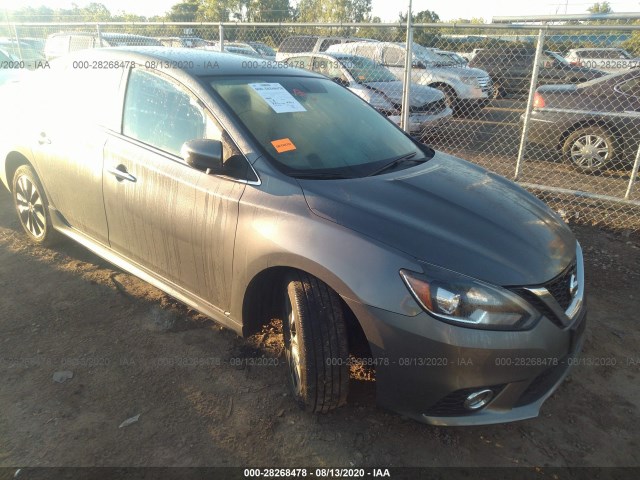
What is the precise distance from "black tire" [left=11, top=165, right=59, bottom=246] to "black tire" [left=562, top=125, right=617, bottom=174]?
22.8ft

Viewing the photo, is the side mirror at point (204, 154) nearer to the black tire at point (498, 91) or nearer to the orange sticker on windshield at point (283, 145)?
the orange sticker on windshield at point (283, 145)

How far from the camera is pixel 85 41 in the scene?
40.5 ft

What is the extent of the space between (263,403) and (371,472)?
0.70m

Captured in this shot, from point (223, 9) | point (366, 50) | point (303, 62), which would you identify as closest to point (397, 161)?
point (303, 62)

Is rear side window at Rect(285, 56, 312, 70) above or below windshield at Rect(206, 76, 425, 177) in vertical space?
above

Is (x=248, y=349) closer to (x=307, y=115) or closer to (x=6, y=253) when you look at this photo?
(x=307, y=115)

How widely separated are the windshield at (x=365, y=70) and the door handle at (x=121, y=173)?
6501mm

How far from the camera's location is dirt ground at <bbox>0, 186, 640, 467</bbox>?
2.27 metres

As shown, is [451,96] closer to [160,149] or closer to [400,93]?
→ [400,93]

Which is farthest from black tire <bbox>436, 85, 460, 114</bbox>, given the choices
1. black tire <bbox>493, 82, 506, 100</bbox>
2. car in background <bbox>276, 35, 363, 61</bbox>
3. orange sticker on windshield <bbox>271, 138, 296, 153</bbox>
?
orange sticker on windshield <bbox>271, 138, 296, 153</bbox>

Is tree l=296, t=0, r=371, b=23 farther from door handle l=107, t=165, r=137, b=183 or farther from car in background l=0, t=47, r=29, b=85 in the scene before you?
door handle l=107, t=165, r=137, b=183

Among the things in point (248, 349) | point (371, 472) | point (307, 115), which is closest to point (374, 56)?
point (307, 115)

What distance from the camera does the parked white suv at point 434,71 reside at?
36.2 ft

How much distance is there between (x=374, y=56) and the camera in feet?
35.9
